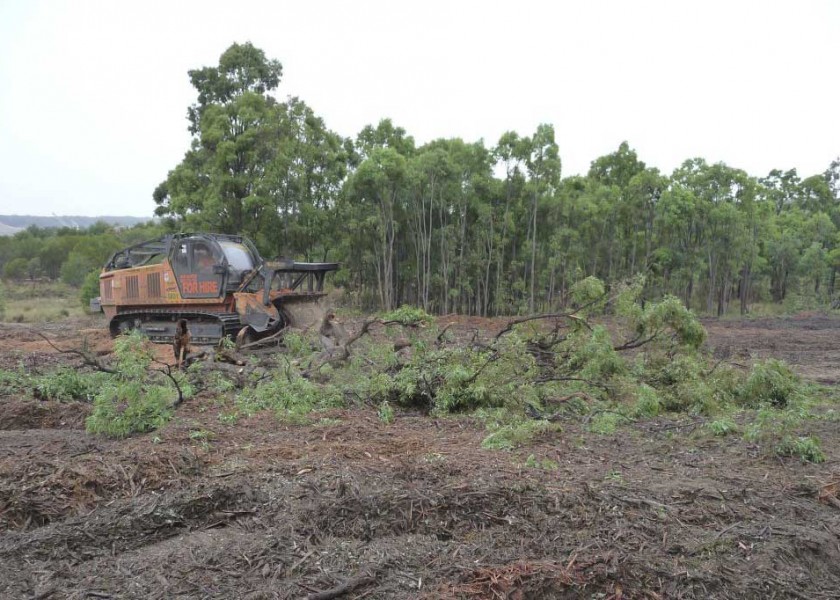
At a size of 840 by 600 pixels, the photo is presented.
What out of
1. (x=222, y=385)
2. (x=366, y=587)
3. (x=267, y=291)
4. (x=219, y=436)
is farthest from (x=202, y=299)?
(x=366, y=587)

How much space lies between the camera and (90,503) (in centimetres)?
399

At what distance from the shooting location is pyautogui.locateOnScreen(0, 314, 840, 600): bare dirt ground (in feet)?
10.0

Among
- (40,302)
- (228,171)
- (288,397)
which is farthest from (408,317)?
(40,302)

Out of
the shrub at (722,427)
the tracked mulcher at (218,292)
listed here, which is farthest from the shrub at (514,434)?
the tracked mulcher at (218,292)

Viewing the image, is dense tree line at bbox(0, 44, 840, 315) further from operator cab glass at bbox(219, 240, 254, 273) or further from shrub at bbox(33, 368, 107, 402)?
shrub at bbox(33, 368, 107, 402)

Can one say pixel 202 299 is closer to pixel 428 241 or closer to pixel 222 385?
pixel 222 385

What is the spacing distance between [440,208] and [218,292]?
44.8 ft

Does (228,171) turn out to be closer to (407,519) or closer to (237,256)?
(237,256)

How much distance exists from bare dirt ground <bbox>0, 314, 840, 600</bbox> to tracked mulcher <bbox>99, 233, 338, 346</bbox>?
7.84 m

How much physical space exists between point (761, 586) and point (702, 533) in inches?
19.5

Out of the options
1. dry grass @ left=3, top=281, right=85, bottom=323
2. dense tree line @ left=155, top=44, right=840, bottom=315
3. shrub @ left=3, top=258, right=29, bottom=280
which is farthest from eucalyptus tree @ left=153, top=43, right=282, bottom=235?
shrub @ left=3, top=258, right=29, bottom=280

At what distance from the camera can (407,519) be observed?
372cm

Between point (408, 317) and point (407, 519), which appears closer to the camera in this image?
point (407, 519)

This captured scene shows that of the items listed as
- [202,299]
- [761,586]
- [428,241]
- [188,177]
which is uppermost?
Result: [188,177]
